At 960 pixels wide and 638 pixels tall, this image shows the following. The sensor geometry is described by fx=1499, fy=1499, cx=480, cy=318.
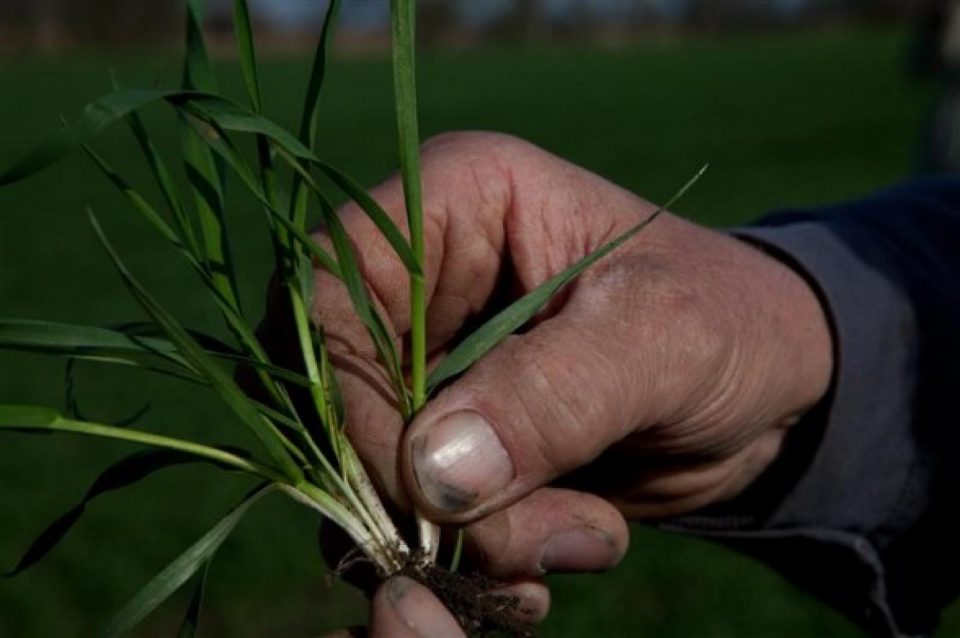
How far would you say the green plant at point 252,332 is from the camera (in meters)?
1.18

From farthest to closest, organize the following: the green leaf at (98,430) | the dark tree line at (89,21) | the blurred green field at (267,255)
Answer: the dark tree line at (89,21) → the blurred green field at (267,255) → the green leaf at (98,430)

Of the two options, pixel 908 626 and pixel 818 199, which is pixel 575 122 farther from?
pixel 908 626

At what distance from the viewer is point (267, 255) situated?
10281mm

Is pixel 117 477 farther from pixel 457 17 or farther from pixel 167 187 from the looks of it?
pixel 457 17

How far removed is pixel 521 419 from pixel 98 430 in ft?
1.29

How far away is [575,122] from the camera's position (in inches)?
813

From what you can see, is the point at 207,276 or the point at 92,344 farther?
the point at 207,276

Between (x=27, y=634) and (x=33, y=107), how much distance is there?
20.2 metres

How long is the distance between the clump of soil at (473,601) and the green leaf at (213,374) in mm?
149

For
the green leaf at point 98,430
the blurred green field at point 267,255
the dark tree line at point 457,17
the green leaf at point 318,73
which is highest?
the green leaf at point 318,73

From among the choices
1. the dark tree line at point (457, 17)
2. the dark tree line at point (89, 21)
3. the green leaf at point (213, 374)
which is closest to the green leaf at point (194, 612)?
the green leaf at point (213, 374)

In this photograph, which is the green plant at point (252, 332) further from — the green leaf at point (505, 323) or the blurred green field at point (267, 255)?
the blurred green field at point (267, 255)

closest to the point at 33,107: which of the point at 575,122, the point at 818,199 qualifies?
the point at 575,122

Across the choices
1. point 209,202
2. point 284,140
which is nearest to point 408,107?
point 284,140
